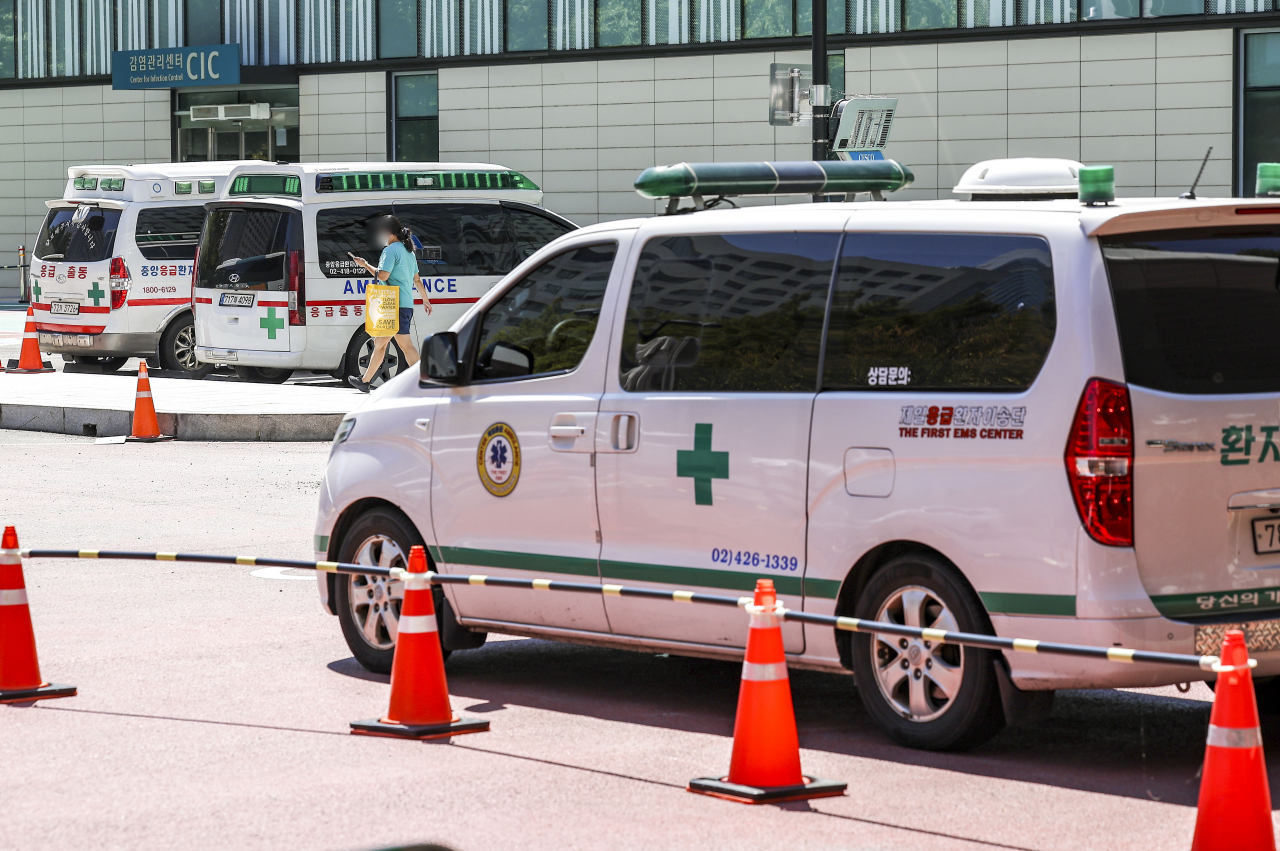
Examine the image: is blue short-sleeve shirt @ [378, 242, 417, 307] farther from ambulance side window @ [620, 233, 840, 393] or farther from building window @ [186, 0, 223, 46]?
building window @ [186, 0, 223, 46]

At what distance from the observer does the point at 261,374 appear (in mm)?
21312

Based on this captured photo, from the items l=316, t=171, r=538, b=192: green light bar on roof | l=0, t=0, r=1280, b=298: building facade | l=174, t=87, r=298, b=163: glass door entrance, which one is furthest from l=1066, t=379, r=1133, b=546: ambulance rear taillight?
l=174, t=87, r=298, b=163: glass door entrance

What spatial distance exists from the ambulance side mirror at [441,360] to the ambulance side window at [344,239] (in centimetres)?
1255

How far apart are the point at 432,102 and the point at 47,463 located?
20399mm

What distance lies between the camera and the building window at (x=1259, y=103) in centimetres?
2709

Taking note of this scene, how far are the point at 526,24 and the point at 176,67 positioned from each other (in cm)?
791

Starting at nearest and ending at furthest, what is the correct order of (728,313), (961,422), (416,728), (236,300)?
(961,422) → (416,728) → (728,313) → (236,300)

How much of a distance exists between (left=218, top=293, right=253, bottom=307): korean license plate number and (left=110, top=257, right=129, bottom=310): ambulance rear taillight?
7.44 ft

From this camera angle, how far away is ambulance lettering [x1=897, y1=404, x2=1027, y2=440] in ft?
19.6

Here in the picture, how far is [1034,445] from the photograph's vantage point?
19.3 ft

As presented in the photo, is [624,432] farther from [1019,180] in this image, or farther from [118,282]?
[118,282]

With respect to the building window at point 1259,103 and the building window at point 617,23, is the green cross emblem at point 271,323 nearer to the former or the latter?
the building window at point 617,23

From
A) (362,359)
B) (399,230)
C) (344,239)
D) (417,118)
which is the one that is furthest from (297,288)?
(417,118)

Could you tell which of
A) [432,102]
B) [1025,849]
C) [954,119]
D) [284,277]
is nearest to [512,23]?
[432,102]
